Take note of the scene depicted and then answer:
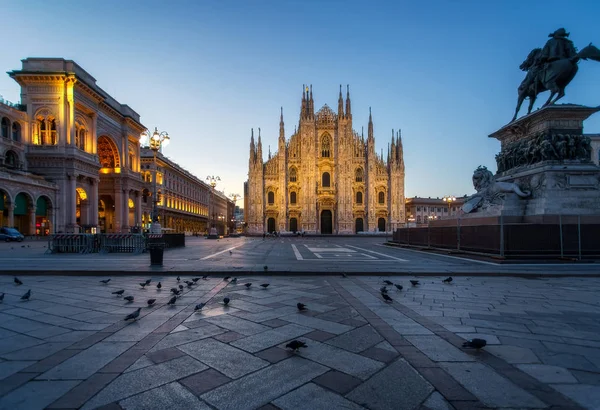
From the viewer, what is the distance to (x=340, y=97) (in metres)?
58.3

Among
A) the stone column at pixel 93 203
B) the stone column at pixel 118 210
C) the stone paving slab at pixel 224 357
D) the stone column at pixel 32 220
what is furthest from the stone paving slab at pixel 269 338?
the stone column at pixel 118 210

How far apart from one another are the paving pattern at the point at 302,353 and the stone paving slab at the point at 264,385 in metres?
0.01

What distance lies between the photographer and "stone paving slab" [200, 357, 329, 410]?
2334mm

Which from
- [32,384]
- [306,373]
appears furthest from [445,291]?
[32,384]

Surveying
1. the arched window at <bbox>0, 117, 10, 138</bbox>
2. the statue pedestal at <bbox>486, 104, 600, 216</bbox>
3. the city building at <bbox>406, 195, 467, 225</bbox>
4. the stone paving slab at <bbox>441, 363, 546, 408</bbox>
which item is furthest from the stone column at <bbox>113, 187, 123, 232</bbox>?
the city building at <bbox>406, 195, 467, 225</bbox>

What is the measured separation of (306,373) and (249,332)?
4.03 ft

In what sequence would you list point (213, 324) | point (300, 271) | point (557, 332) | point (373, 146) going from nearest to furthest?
1. point (557, 332)
2. point (213, 324)
3. point (300, 271)
4. point (373, 146)

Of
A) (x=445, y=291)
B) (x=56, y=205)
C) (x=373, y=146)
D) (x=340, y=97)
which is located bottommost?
(x=445, y=291)

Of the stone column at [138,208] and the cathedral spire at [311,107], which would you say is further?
the cathedral spire at [311,107]

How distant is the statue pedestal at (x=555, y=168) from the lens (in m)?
11.6

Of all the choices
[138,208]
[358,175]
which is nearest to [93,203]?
[138,208]

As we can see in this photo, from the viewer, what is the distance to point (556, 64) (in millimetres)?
12797

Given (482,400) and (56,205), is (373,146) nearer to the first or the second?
(56,205)

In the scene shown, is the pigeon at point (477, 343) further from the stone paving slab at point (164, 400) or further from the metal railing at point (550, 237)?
the metal railing at point (550, 237)
